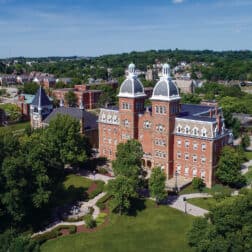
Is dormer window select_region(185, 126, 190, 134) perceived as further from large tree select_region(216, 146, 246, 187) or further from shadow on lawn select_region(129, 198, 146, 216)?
shadow on lawn select_region(129, 198, 146, 216)

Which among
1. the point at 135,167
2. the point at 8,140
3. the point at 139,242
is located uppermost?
the point at 8,140

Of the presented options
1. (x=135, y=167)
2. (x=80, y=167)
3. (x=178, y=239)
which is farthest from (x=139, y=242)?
(x=80, y=167)

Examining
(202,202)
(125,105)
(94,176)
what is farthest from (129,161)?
(125,105)

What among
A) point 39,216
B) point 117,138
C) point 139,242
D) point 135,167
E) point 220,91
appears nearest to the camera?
point 139,242

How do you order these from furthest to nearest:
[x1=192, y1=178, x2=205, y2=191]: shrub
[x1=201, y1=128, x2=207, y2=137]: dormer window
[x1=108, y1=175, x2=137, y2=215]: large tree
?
[x1=201, y1=128, x2=207, y2=137]: dormer window < [x1=192, y1=178, x2=205, y2=191]: shrub < [x1=108, y1=175, x2=137, y2=215]: large tree

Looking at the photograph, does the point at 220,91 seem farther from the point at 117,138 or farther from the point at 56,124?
the point at 56,124

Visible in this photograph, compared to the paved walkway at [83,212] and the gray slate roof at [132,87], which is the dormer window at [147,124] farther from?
the paved walkway at [83,212]

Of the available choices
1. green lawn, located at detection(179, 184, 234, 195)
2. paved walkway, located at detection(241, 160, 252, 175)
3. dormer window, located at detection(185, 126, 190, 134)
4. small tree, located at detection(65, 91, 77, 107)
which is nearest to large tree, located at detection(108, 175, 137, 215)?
green lawn, located at detection(179, 184, 234, 195)
